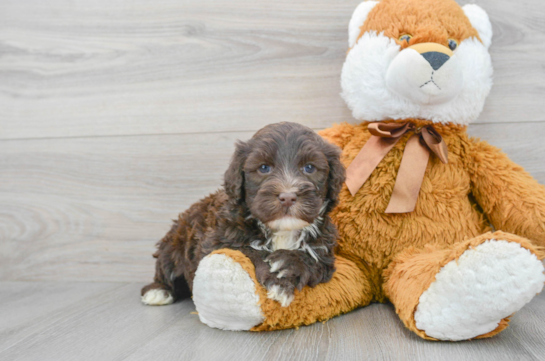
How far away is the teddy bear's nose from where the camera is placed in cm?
134

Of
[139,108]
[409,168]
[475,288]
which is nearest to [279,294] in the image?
[475,288]

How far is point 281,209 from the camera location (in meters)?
1.13

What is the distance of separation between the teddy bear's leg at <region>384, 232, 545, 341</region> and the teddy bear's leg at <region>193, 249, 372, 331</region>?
24cm

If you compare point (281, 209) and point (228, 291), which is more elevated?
point (281, 209)

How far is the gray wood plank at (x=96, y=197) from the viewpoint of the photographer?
1.99 meters

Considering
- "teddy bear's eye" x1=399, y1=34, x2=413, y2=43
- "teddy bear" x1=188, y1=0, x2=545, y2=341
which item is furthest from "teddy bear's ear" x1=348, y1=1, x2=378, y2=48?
"teddy bear's eye" x1=399, y1=34, x2=413, y2=43

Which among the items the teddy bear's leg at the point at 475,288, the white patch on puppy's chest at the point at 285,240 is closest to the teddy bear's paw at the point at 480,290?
the teddy bear's leg at the point at 475,288

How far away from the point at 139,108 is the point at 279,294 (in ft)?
3.96

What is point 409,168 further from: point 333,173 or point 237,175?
point 237,175

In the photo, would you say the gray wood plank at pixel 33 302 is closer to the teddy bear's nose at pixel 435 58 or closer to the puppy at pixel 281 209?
the puppy at pixel 281 209

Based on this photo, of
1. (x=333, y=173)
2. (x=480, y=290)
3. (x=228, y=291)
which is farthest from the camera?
(x=333, y=173)

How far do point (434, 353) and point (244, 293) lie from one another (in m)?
0.48

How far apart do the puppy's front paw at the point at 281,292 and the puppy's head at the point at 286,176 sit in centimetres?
16

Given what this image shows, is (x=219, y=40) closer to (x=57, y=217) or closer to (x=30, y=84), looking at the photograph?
(x=30, y=84)
